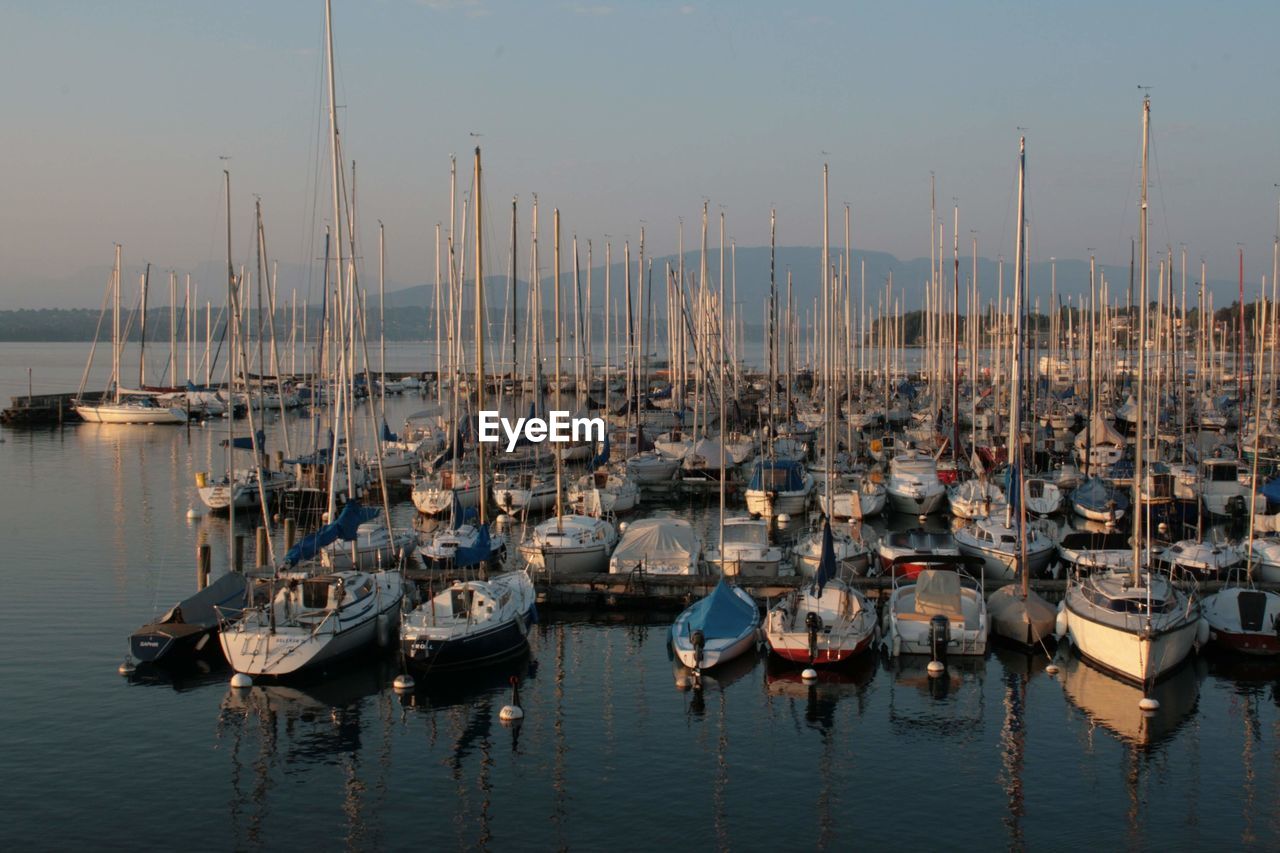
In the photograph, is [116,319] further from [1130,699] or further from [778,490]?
[1130,699]

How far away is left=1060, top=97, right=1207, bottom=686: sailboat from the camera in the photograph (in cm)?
2523

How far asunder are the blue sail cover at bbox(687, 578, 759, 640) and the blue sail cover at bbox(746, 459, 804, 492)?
59.2 feet

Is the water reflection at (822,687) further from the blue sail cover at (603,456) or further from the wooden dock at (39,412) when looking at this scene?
the wooden dock at (39,412)

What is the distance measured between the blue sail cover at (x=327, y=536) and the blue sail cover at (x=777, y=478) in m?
19.6

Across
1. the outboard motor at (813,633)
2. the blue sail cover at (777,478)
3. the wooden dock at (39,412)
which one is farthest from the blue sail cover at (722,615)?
the wooden dock at (39,412)

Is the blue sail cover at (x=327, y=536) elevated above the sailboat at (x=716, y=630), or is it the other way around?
the blue sail cover at (x=327, y=536)

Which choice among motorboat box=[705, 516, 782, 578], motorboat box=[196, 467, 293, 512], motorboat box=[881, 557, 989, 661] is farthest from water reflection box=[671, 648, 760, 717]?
motorboat box=[196, 467, 293, 512]

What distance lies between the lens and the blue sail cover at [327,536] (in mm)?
29016

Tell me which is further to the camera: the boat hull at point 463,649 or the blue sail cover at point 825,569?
the blue sail cover at point 825,569

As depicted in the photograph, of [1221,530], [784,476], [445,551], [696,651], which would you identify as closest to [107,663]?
[445,551]

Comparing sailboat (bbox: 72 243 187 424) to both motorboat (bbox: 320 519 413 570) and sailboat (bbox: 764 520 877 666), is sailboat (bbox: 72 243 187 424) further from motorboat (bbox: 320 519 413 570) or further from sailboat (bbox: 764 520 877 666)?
sailboat (bbox: 764 520 877 666)

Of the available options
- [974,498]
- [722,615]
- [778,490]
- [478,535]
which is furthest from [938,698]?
[778,490]

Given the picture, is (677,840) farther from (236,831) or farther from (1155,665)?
(1155,665)

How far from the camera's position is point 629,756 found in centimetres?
2208
